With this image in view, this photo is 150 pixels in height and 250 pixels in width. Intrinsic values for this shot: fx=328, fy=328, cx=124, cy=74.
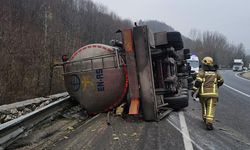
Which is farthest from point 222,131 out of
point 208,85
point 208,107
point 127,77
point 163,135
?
point 127,77

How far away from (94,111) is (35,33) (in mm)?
5683

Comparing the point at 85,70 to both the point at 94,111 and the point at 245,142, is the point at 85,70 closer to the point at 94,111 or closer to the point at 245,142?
the point at 94,111

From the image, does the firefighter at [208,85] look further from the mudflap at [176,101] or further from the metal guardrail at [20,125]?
the metal guardrail at [20,125]

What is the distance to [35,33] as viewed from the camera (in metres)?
12.4

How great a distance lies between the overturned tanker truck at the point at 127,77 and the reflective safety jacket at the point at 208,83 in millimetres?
1028

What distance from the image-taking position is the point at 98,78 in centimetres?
773

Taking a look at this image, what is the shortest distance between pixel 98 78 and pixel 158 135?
2.46 m

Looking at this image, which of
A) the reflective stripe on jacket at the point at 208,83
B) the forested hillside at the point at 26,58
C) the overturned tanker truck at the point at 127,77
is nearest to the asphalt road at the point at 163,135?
the overturned tanker truck at the point at 127,77

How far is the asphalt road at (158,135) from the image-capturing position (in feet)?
16.9

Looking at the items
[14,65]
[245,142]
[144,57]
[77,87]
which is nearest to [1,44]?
[14,65]

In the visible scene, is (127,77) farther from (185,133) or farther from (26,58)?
(26,58)

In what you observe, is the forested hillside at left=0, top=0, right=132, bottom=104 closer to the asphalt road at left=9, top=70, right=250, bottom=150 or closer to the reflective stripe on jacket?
the asphalt road at left=9, top=70, right=250, bottom=150

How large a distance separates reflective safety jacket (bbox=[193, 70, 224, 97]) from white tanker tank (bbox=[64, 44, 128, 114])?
168cm

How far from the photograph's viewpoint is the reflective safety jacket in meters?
7.22
